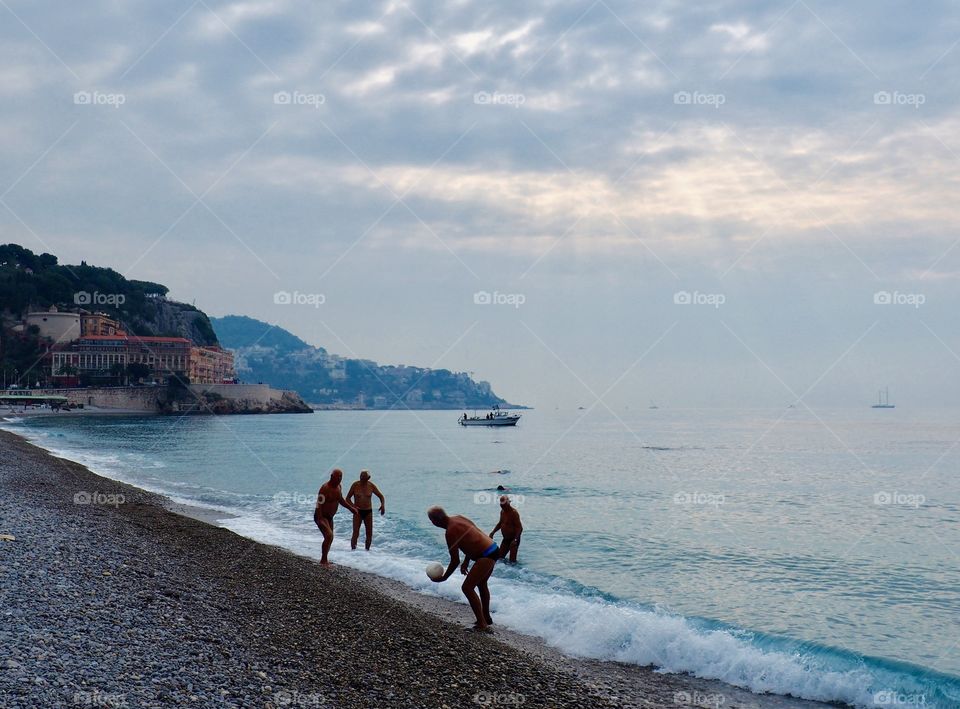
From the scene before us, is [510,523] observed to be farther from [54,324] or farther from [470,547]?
[54,324]

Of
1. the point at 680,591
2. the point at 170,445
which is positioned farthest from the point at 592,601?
the point at 170,445

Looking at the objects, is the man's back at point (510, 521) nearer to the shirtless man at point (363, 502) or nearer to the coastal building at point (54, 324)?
the shirtless man at point (363, 502)

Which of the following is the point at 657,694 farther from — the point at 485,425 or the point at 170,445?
the point at 485,425

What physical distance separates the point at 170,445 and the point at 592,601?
59.8 m

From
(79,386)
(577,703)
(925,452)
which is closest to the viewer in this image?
(577,703)

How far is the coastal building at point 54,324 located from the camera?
177 metres

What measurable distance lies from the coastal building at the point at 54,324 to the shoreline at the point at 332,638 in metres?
186

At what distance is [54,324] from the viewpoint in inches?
7018

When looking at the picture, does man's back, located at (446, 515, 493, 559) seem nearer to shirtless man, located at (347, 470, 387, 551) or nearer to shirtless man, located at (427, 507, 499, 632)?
shirtless man, located at (427, 507, 499, 632)

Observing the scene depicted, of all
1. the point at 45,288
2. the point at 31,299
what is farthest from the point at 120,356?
the point at 45,288

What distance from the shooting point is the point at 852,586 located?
16.4 metres

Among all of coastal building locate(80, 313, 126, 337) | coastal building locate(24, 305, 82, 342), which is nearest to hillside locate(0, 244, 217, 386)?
coastal building locate(24, 305, 82, 342)

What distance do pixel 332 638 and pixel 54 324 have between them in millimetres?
197217

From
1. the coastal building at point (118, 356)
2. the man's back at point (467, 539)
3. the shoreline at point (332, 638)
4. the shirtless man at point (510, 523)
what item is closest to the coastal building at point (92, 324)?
the coastal building at point (118, 356)
